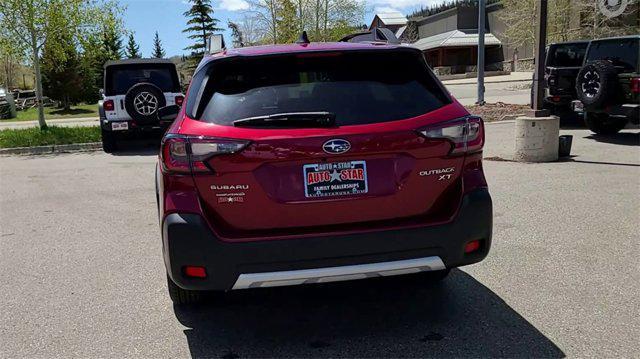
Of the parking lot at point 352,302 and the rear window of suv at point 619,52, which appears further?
the rear window of suv at point 619,52

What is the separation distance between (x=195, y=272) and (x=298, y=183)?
74 cm

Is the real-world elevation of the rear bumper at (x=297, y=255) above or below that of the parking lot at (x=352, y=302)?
above

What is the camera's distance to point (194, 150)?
3033mm

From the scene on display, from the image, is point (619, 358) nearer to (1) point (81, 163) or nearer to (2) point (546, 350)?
(2) point (546, 350)

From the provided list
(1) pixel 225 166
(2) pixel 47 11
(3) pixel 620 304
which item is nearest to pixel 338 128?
(1) pixel 225 166

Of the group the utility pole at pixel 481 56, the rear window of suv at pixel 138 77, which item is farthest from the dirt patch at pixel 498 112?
the rear window of suv at pixel 138 77

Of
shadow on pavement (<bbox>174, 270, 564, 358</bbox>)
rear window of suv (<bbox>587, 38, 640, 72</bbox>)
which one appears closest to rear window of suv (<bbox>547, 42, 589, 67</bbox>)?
rear window of suv (<bbox>587, 38, 640, 72</bbox>)

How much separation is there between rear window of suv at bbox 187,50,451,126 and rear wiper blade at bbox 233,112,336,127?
0.20ft

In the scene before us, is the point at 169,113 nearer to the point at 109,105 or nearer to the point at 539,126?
the point at 539,126

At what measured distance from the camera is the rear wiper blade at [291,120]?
3082 millimetres

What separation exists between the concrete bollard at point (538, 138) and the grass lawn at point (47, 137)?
1075 centimetres

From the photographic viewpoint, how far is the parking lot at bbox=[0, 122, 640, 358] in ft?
11.0

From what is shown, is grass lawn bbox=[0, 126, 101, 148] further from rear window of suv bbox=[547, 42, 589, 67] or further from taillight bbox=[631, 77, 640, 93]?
taillight bbox=[631, 77, 640, 93]

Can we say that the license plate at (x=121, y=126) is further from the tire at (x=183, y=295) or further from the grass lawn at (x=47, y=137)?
the tire at (x=183, y=295)
